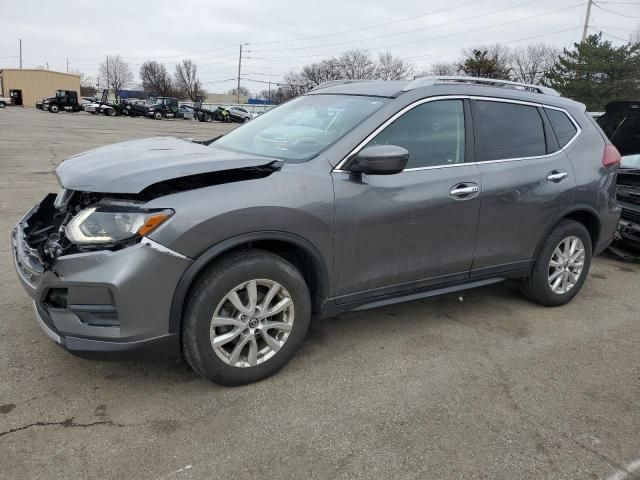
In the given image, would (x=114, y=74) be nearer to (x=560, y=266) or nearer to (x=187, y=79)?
(x=187, y=79)

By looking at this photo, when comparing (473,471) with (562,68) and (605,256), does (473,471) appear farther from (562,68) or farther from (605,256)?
(562,68)

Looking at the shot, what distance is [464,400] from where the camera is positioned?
2.99 metres

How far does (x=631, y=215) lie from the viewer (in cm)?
580

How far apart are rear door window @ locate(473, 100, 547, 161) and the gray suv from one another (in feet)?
0.04

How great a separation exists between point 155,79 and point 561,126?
10155 cm

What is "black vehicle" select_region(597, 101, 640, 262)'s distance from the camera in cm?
582

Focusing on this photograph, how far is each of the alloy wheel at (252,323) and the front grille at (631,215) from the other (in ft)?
15.1

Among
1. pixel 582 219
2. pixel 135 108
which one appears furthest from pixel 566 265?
pixel 135 108

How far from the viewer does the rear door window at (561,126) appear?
4.27 m

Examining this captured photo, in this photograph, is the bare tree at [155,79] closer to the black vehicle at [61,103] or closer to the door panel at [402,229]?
the black vehicle at [61,103]

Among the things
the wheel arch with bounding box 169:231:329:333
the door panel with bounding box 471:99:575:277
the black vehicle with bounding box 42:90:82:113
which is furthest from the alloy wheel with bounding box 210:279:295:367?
the black vehicle with bounding box 42:90:82:113

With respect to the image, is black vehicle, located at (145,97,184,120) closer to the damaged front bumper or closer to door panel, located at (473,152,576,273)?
door panel, located at (473,152,576,273)

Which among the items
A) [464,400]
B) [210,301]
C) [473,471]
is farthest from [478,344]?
[210,301]

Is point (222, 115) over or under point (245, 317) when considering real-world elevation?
over
